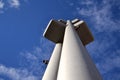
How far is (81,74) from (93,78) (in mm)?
397

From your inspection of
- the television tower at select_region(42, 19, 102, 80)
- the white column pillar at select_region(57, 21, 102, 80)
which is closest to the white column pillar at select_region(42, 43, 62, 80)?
the television tower at select_region(42, 19, 102, 80)

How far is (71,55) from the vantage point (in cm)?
953

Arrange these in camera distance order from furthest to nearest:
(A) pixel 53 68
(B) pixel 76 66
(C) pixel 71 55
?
1. (A) pixel 53 68
2. (C) pixel 71 55
3. (B) pixel 76 66

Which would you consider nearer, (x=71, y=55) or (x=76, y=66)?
(x=76, y=66)

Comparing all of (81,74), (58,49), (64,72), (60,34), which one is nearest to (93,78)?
(81,74)

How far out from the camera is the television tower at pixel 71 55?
8.33 meters

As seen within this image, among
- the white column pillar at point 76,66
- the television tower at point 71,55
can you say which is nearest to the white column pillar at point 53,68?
the television tower at point 71,55

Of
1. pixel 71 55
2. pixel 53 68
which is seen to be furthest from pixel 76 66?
pixel 53 68

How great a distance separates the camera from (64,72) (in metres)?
8.59

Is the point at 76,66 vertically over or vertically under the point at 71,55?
under

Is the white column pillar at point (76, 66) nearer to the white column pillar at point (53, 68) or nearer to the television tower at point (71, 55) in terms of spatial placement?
the television tower at point (71, 55)

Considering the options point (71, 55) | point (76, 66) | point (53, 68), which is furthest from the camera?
point (53, 68)

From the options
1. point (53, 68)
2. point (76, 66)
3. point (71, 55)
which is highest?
point (53, 68)

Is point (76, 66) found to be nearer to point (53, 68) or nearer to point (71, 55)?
point (71, 55)
